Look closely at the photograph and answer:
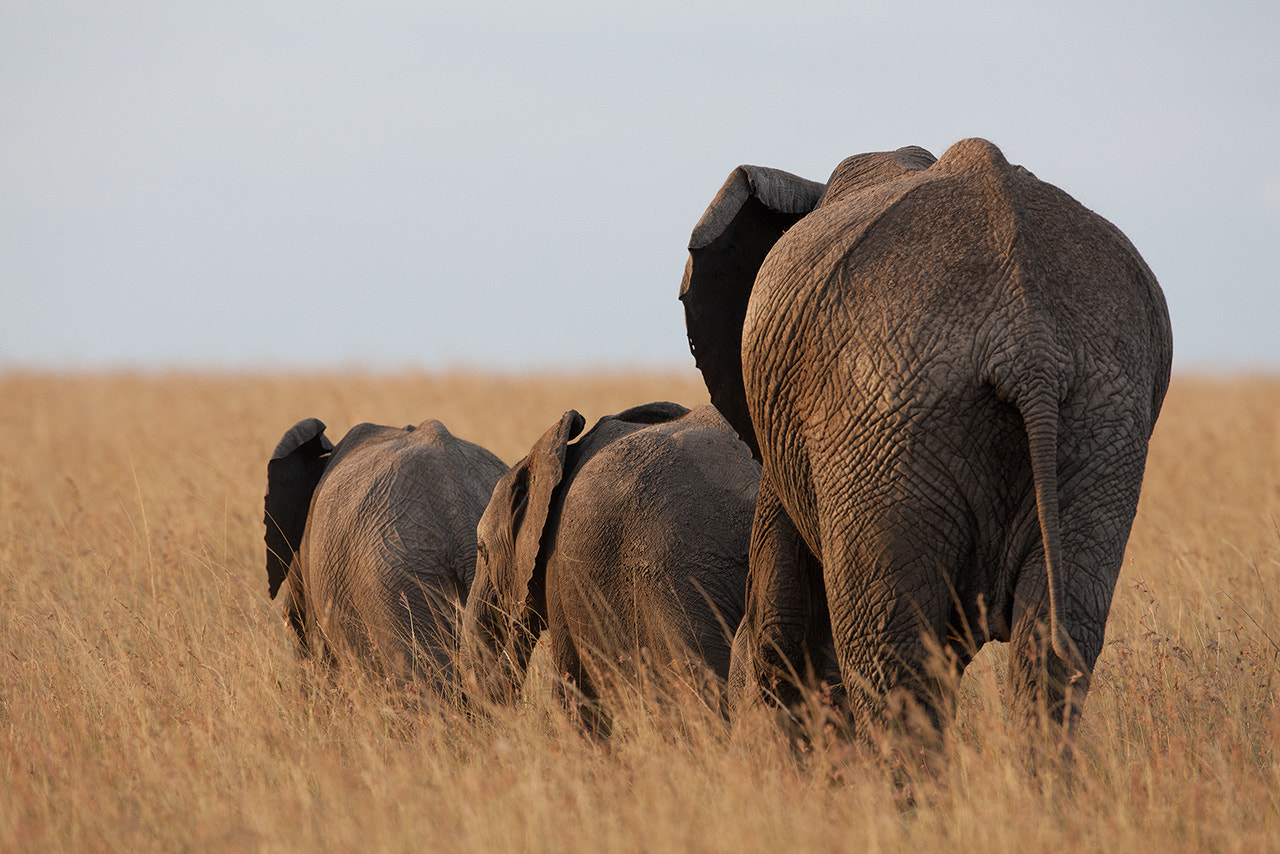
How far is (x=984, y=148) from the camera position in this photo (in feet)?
11.2

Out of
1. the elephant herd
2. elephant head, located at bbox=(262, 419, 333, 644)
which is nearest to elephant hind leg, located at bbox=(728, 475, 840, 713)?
the elephant herd

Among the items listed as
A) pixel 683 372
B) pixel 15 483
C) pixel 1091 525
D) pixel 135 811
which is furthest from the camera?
pixel 683 372

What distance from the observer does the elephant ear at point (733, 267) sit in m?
4.27

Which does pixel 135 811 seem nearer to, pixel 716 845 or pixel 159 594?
pixel 716 845

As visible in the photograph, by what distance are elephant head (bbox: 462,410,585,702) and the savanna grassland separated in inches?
11.4

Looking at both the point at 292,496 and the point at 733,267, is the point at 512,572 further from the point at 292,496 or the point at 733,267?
the point at 292,496

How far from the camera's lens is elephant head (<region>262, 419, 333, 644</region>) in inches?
267

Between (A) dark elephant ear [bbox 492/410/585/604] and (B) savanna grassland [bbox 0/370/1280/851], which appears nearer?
(B) savanna grassland [bbox 0/370/1280/851]

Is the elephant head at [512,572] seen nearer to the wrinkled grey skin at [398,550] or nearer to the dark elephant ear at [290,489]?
the wrinkled grey skin at [398,550]

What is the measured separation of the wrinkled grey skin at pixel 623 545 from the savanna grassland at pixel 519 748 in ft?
0.91

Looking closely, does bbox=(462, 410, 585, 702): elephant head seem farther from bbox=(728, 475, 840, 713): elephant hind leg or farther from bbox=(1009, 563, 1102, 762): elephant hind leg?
bbox=(1009, 563, 1102, 762): elephant hind leg

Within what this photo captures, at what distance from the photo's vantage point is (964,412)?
3.10 meters

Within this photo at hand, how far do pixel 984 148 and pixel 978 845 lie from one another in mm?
1906

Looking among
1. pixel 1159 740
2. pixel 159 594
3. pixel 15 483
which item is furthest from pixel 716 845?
pixel 15 483
